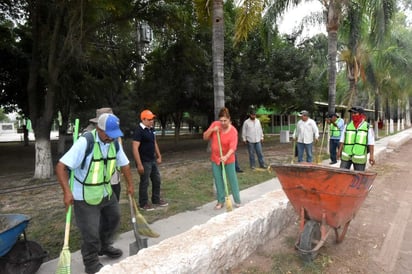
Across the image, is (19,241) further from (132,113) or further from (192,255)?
(132,113)

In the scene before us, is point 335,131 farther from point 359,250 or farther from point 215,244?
point 215,244

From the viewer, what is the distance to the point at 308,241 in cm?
350

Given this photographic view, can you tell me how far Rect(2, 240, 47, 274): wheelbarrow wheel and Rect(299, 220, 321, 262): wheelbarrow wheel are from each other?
2.62 meters

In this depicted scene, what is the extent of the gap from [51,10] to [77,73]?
4220 mm

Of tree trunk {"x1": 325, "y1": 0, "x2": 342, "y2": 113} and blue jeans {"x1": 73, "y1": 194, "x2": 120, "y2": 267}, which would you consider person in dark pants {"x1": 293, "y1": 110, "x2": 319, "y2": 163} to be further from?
blue jeans {"x1": 73, "y1": 194, "x2": 120, "y2": 267}

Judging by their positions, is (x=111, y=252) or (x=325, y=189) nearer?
(x=325, y=189)

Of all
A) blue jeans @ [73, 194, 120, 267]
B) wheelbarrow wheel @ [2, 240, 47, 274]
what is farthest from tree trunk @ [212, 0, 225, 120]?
wheelbarrow wheel @ [2, 240, 47, 274]

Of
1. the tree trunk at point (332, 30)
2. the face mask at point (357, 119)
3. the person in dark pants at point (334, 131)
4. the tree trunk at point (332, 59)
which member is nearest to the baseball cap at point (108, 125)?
the face mask at point (357, 119)

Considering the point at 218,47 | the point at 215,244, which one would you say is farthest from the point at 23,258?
the point at 218,47

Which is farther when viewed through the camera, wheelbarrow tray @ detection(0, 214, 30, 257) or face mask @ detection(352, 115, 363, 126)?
face mask @ detection(352, 115, 363, 126)

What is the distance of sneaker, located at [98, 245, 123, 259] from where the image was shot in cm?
363

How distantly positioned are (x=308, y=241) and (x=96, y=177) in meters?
2.27

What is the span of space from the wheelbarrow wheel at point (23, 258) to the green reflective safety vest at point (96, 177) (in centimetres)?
76

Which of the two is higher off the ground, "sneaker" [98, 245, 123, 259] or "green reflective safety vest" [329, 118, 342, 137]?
"green reflective safety vest" [329, 118, 342, 137]
